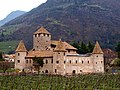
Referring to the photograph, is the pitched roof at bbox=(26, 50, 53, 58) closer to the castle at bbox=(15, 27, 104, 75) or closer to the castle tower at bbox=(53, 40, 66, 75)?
the castle at bbox=(15, 27, 104, 75)

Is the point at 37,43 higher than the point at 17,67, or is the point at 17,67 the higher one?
the point at 37,43

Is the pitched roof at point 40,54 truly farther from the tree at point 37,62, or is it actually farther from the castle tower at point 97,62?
the castle tower at point 97,62

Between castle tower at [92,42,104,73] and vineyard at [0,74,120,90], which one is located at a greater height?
castle tower at [92,42,104,73]

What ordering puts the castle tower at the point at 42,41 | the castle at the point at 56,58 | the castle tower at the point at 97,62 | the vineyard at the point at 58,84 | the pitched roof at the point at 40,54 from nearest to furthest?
the vineyard at the point at 58,84 < the castle at the point at 56,58 < the pitched roof at the point at 40,54 < the castle tower at the point at 97,62 < the castle tower at the point at 42,41

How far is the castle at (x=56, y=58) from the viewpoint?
90.1 metres

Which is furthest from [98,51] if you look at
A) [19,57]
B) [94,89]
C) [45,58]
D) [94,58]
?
[94,89]

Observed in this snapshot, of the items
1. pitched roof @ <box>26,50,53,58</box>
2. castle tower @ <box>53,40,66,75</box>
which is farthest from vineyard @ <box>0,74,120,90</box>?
pitched roof @ <box>26,50,53,58</box>

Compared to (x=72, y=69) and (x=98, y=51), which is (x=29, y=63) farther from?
(x=98, y=51)

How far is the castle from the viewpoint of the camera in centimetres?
9012

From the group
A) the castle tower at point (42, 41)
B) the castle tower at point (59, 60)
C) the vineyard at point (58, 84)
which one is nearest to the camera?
the vineyard at point (58, 84)

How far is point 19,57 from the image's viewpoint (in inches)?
3757

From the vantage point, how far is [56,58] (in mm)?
90000

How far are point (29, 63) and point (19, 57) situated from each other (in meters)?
3.45

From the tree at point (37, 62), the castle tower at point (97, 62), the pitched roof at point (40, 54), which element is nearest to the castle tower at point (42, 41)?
the pitched roof at point (40, 54)
